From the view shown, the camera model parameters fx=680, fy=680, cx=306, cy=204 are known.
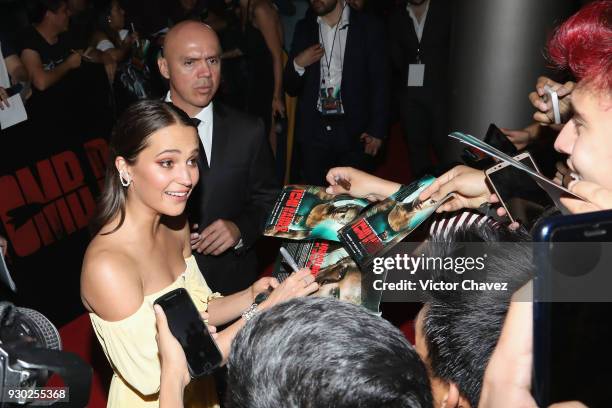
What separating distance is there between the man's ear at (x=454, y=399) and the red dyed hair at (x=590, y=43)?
725mm

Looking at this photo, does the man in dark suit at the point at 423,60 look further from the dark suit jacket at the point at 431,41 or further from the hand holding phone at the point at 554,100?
the hand holding phone at the point at 554,100

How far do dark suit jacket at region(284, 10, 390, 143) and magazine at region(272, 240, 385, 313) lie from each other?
2919mm

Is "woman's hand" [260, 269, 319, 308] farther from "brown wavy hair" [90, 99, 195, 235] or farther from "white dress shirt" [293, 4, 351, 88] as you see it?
"white dress shirt" [293, 4, 351, 88]

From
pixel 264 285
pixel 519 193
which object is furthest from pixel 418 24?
pixel 519 193

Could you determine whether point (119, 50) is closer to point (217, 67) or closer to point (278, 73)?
point (278, 73)

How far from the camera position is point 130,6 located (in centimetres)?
546

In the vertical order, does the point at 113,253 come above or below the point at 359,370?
Result: below

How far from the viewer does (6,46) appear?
4039 millimetres

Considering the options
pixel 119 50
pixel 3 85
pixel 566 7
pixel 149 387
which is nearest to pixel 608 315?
pixel 149 387

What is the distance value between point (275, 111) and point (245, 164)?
2601 mm

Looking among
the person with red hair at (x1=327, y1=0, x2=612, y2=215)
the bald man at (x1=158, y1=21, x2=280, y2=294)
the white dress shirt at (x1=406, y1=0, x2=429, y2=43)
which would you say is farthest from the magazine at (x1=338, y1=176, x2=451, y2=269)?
the white dress shirt at (x1=406, y1=0, x2=429, y2=43)

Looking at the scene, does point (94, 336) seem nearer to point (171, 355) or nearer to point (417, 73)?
point (171, 355)

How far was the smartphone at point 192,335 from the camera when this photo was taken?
1476 millimetres

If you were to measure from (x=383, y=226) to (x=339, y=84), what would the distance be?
3.15 meters
